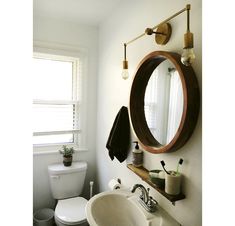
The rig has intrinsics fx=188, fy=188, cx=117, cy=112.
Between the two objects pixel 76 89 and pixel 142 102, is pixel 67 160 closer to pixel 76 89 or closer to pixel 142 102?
pixel 76 89

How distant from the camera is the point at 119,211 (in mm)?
1381

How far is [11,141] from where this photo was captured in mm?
275

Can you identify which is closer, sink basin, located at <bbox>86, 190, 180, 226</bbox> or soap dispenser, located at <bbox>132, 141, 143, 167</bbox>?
sink basin, located at <bbox>86, 190, 180, 226</bbox>

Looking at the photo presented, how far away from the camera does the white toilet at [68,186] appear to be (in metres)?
1.90

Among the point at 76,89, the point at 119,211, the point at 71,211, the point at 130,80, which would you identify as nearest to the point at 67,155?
the point at 71,211

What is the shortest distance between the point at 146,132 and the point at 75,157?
1303 mm

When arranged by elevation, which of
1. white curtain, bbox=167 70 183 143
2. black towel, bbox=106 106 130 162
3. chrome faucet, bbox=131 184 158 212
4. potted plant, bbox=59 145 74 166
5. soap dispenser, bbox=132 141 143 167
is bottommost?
chrome faucet, bbox=131 184 158 212

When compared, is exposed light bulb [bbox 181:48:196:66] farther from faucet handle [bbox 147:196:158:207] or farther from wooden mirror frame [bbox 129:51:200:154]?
faucet handle [bbox 147:196:158:207]

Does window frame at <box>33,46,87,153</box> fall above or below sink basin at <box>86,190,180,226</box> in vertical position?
above

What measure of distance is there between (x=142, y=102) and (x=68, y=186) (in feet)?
4.48

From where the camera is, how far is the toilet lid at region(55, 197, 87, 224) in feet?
5.62

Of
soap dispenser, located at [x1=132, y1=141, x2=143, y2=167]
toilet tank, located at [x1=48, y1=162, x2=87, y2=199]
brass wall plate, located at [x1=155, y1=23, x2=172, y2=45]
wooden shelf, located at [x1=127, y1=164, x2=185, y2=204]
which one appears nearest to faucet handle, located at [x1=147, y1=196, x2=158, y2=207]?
wooden shelf, located at [x1=127, y1=164, x2=185, y2=204]

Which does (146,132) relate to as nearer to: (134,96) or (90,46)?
(134,96)
